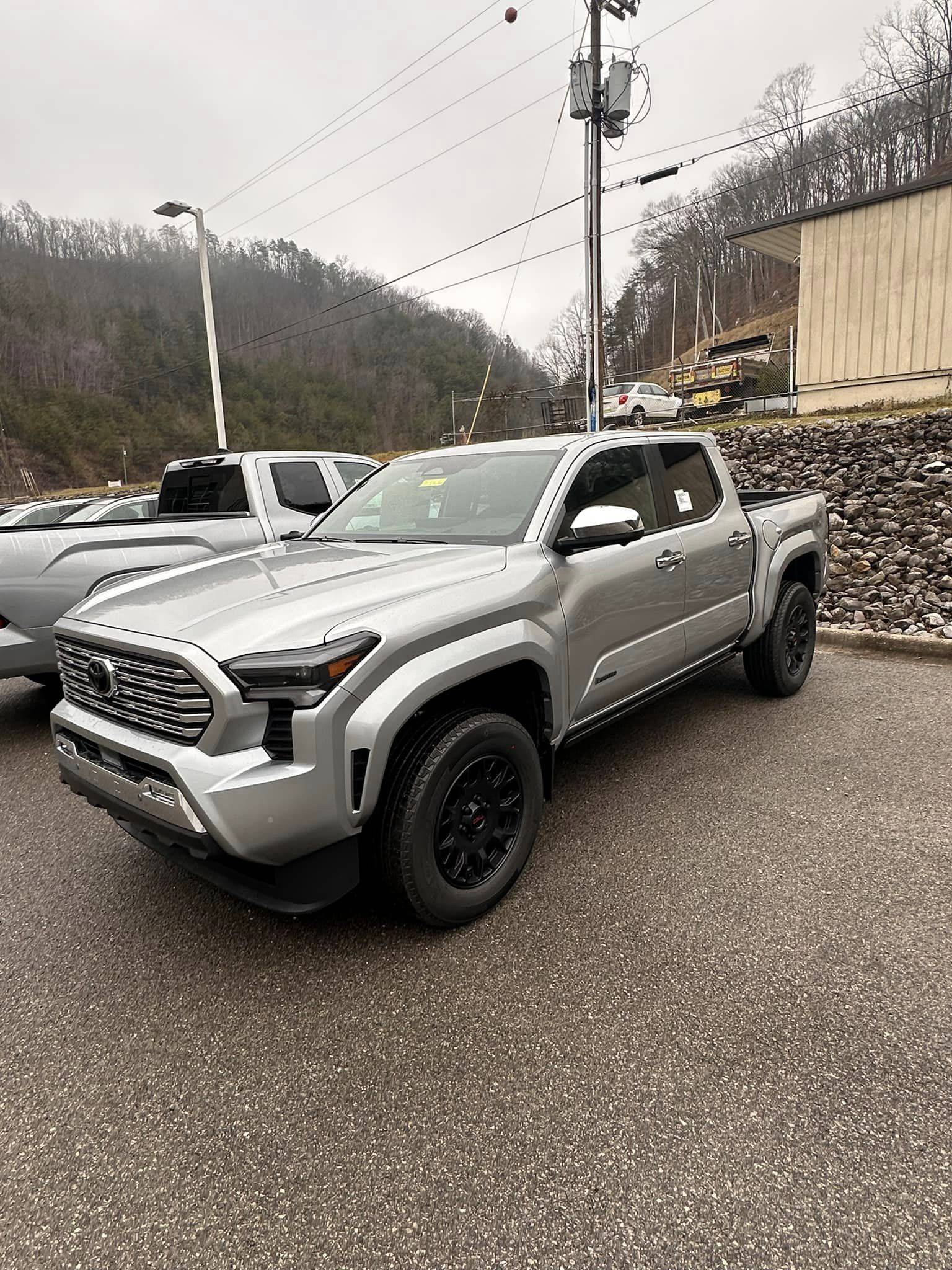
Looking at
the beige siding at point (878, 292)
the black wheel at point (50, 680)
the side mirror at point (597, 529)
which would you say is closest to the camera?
the side mirror at point (597, 529)

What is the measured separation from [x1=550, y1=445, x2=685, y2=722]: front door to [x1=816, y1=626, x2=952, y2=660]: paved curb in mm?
3585

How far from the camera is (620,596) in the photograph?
3.49 metres

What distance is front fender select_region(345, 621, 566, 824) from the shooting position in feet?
7.61

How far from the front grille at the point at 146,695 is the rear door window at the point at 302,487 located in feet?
13.2

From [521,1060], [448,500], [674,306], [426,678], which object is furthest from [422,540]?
[674,306]

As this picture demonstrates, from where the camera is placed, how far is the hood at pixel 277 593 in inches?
92.1

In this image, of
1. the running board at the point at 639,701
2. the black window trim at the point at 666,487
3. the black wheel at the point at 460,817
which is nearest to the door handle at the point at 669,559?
the black window trim at the point at 666,487

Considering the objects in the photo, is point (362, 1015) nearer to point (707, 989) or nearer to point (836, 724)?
point (707, 989)

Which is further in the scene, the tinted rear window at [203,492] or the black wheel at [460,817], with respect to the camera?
the tinted rear window at [203,492]

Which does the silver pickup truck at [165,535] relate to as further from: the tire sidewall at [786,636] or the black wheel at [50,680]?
the tire sidewall at [786,636]

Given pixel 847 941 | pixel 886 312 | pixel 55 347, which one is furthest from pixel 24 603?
pixel 55 347

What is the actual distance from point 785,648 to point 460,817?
338cm

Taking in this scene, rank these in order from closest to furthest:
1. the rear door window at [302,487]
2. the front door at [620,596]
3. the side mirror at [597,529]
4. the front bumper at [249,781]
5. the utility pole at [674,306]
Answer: the front bumper at [249,781] < the side mirror at [597,529] < the front door at [620,596] < the rear door window at [302,487] < the utility pole at [674,306]

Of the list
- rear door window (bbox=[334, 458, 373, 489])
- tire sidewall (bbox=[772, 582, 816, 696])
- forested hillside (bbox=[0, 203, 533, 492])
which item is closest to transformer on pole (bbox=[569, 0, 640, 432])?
rear door window (bbox=[334, 458, 373, 489])
